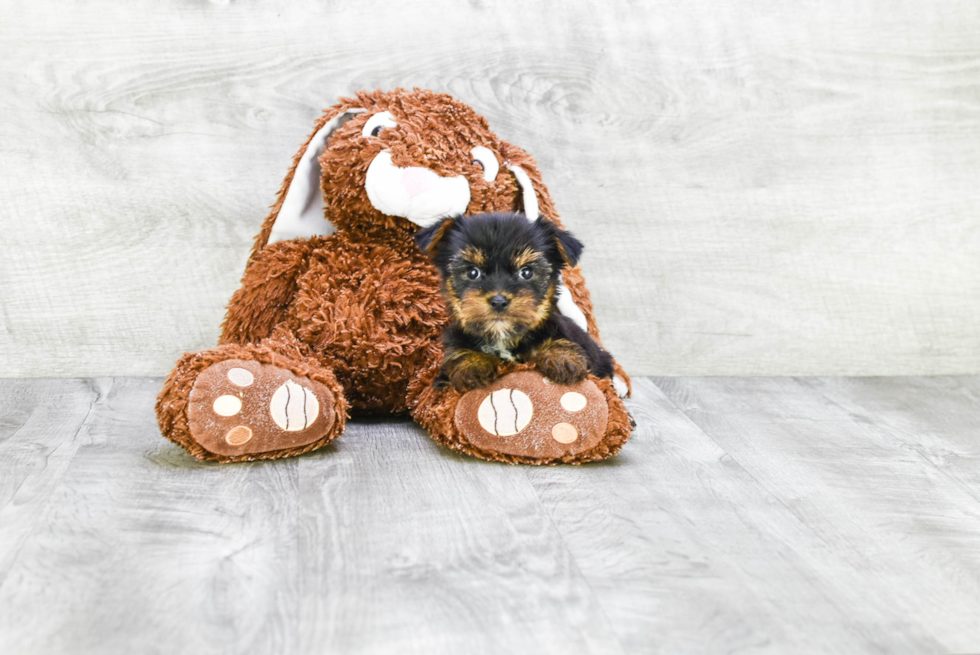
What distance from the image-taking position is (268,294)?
5.04 feet

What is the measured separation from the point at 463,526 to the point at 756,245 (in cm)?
116

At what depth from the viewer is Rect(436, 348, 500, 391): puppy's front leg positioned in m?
1.29

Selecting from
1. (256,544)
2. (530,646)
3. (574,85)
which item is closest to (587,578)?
(530,646)

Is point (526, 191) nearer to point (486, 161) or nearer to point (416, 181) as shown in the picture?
point (486, 161)

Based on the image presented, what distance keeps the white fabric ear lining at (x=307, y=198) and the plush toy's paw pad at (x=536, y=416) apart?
18.8 inches

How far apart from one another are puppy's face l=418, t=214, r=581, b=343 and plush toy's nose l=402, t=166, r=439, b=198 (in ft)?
0.47

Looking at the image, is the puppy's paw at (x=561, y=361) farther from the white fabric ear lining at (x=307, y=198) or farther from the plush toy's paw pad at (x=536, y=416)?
the white fabric ear lining at (x=307, y=198)

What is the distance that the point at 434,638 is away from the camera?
0.84 metres

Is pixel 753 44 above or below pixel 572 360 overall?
above

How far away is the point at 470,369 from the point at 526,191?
0.40 metres

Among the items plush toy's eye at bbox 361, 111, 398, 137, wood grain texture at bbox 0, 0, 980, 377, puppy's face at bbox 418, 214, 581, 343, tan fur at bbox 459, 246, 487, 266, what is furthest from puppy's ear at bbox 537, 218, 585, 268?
wood grain texture at bbox 0, 0, 980, 377

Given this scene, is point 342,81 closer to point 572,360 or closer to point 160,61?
point 160,61

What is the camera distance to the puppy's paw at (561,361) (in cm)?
127

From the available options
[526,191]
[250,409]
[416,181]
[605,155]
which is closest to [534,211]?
[526,191]
